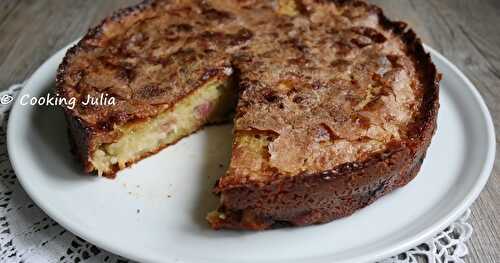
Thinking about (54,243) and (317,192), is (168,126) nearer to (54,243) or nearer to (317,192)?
(54,243)

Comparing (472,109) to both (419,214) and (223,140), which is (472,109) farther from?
(223,140)

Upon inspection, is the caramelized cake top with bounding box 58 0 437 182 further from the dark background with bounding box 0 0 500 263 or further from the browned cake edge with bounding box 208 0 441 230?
the dark background with bounding box 0 0 500 263

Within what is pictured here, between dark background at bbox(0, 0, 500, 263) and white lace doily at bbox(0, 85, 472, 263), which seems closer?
white lace doily at bbox(0, 85, 472, 263)

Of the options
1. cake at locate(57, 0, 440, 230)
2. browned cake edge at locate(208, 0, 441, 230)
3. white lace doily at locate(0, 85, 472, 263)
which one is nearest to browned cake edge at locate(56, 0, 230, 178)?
cake at locate(57, 0, 440, 230)

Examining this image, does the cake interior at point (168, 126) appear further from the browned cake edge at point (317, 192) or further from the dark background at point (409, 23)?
the dark background at point (409, 23)

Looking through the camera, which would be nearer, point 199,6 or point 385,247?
point 385,247

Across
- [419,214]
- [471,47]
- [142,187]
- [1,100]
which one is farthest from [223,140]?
[471,47]

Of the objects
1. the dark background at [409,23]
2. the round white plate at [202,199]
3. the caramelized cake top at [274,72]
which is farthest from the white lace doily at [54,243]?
the dark background at [409,23]

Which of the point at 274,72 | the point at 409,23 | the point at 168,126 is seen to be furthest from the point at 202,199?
the point at 409,23
